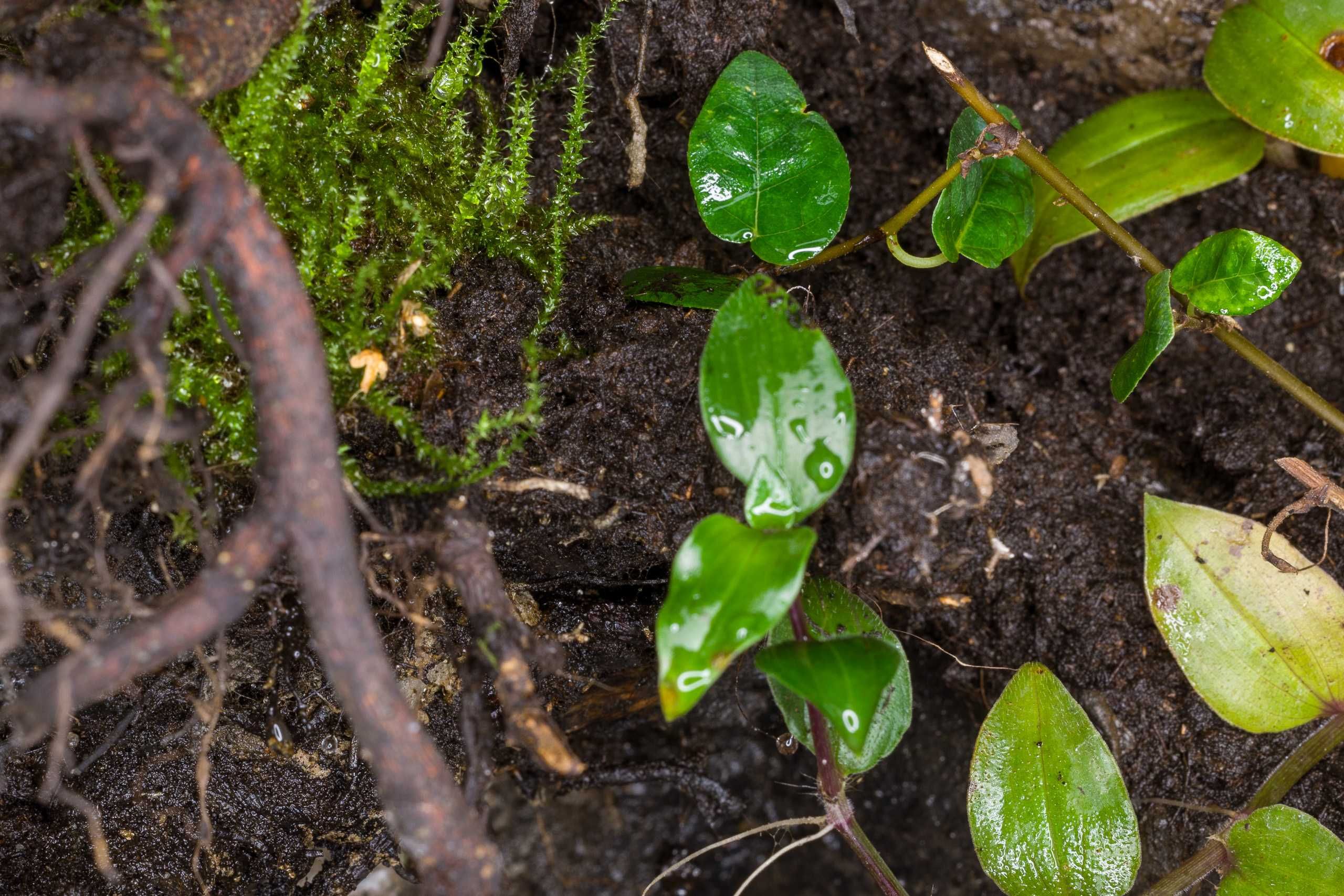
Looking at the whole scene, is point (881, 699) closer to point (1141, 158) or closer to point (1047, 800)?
point (1047, 800)

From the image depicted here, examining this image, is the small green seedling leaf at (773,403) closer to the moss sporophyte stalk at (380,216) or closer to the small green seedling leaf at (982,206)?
the moss sporophyte stalk at (380,216)

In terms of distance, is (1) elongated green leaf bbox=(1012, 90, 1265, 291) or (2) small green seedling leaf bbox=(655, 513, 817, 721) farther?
(1) elongated green leaf bbox=(1012, 90, 1265, 291)

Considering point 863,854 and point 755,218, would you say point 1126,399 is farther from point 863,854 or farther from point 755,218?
point 863,854

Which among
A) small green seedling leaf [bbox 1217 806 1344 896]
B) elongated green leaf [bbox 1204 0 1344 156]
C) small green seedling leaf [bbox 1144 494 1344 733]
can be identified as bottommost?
small green seedling leaf [bbox 1217 806 1344 896]

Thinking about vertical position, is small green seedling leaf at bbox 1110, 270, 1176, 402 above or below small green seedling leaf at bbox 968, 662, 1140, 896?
above

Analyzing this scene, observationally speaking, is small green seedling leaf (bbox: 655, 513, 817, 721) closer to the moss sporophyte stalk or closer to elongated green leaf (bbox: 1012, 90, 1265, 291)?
the moss sporophyte stalk

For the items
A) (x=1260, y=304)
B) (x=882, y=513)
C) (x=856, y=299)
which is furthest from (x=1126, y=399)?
(x=882, y=513)

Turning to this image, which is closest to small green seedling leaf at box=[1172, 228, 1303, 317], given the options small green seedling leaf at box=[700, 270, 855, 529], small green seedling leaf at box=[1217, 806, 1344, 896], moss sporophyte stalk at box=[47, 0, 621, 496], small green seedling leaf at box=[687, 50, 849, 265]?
small green seedling leaf at box=[687, 50, 849, 265]
